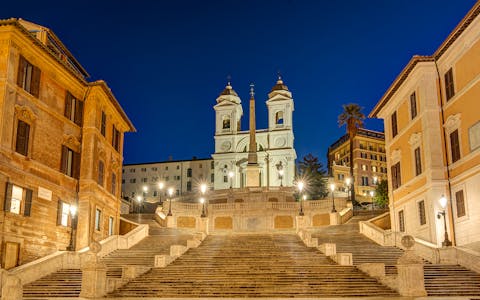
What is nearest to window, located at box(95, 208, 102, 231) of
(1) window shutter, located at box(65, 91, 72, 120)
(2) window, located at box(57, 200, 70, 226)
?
(2) window, located at box(57, 200, 70, 226)

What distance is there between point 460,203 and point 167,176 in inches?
3715

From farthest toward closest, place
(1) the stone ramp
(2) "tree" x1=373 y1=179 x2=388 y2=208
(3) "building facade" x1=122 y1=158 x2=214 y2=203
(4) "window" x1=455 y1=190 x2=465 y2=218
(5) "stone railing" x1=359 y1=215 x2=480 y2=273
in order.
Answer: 1. (3) "building facade" x1=122 y1=158 x2=214 y2=203
2. (2) "tree" x1=373 y1=179 x2=388 y2=208
3. (4) "window" x1=455 y1=190 x2=465 y2=218
4. (5) "stone railing" x1=359 y1=215 x2=480 y2=273
5. (1) the stone ramp

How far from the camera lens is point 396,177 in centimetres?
3856

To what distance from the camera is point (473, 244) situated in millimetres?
26938

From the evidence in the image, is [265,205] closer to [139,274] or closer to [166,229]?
[166,229]

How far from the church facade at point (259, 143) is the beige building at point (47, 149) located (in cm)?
6074

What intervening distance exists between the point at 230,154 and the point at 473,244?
76.6m

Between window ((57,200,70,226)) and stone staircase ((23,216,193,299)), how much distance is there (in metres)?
3.28

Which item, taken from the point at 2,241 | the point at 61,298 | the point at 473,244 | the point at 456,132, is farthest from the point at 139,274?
the point at 456,132

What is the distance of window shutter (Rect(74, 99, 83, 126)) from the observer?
113 feet

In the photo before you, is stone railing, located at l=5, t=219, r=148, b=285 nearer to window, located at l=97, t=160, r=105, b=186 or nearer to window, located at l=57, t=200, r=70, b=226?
→ window, located at l=57, t=200, r=70, b=226

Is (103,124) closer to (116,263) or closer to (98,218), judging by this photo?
(98,218)

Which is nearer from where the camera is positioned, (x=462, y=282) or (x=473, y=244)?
(x=462, y=282)

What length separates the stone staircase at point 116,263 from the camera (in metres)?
23.4
